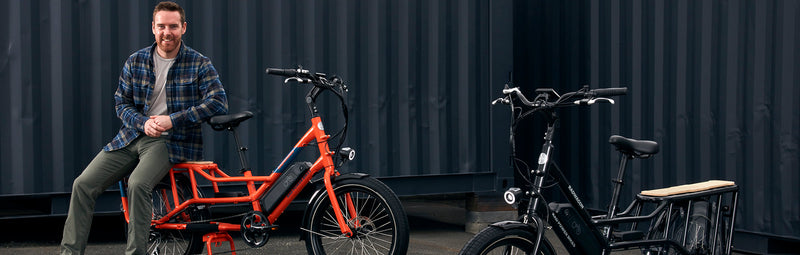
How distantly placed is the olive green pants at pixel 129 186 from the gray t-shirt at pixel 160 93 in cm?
17

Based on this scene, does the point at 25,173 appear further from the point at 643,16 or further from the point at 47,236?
the point at 643,16

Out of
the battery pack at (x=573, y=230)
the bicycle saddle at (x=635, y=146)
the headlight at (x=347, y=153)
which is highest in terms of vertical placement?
the bicycle saddle at (x=635, y=146)

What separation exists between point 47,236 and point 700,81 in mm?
5244

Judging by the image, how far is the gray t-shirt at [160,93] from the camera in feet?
16.7

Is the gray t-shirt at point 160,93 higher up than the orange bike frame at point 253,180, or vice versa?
the gray t-shirt at point 160,93

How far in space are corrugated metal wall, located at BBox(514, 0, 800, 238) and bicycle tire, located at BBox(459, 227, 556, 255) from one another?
269cm

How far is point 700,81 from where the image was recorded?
6.46 m

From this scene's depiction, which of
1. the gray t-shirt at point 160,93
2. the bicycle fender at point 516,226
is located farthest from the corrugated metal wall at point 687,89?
the gray t-shirt at point 160,93

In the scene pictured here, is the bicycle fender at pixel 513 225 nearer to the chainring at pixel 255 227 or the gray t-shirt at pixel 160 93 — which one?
the chainring at pixel 255 227

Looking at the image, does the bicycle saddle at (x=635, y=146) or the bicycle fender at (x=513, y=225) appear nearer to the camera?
the bicycle fender at (x=513, y=225)

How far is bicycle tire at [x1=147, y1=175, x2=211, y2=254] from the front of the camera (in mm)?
5199

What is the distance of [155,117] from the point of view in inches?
195

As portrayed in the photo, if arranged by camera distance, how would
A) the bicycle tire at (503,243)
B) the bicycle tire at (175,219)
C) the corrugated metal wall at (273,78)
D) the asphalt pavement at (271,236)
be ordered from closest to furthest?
the bicycle tire at (503,243) → the bicycle tire at (175,219) → the corrugated metal wall at (273,78) → the asphalt pavement at (271,236)

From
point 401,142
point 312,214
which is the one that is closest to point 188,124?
point 312,214
